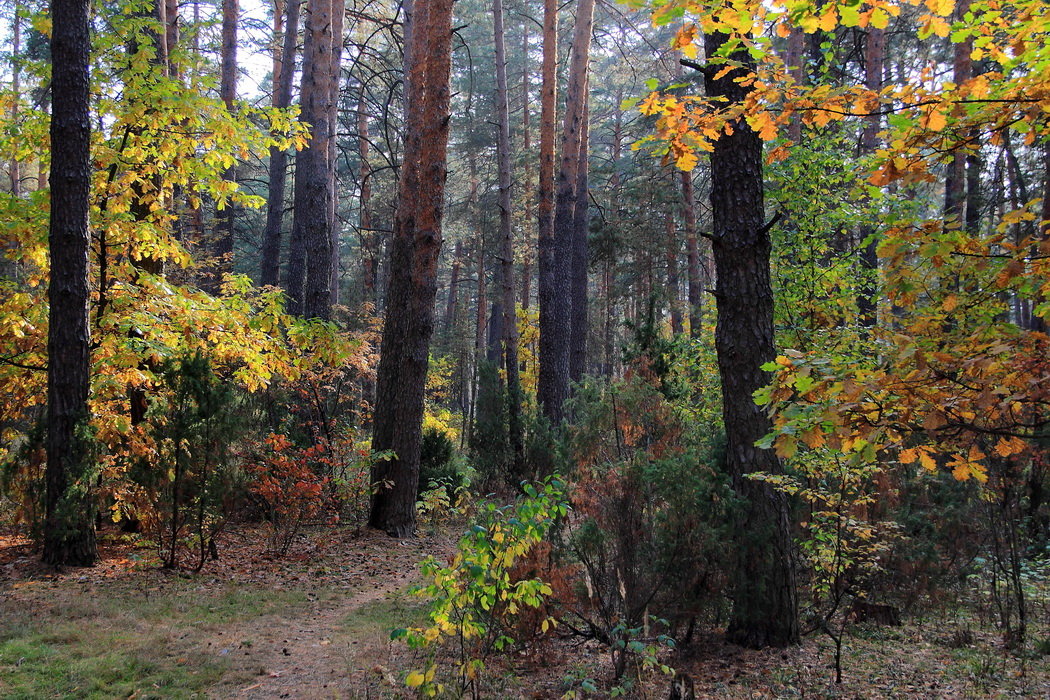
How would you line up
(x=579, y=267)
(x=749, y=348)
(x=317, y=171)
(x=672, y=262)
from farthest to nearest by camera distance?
1. (x=672, y=262)
2. (x=579, y=267)
3. (x=317, y=171)
4. (x=749, y=348)

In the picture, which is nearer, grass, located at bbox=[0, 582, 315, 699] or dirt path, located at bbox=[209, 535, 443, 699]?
grass, located at bbox=[0, 582, 315, 699]

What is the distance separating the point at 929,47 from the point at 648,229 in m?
8.51

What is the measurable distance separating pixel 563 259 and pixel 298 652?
1068 cm

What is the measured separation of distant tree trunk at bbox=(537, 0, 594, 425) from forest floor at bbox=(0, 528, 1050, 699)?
7.93 metres

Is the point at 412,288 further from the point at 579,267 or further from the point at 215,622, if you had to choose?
the point at 579,267

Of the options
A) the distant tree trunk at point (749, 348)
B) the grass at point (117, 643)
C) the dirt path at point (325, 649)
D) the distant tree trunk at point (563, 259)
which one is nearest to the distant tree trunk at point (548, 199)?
the distant tree trunk at point (563, 259)

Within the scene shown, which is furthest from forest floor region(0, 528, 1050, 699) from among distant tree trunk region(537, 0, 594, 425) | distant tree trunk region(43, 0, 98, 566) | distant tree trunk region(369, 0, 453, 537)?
distant tree trunk region(537, 0, 594, 425)

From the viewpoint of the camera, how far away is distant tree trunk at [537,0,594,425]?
13.7 m

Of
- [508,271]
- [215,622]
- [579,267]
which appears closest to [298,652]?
[215,622]

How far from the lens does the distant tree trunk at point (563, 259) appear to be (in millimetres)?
13703

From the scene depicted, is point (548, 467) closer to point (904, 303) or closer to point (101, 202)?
point (101, 202)

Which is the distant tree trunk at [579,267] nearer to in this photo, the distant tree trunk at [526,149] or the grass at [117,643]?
the distant tree trunk at [526,149]

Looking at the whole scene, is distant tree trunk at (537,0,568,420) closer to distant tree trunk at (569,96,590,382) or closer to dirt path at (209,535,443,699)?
distant tree trunk at (569,96,590,382)

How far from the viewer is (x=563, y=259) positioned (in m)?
14.3
